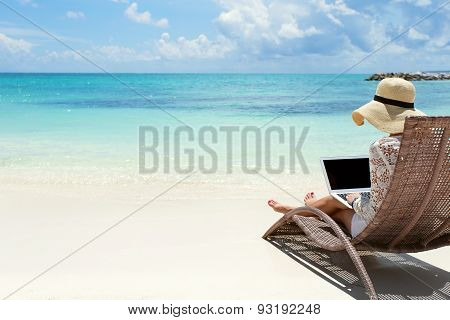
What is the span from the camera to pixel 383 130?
9.37 ft

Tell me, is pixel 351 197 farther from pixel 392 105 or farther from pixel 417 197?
pixel 392 105

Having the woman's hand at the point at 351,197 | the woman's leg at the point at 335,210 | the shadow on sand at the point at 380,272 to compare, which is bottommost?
the shadow on sand at the point at 380,272

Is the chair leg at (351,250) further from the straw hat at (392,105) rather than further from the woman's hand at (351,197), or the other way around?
the straw hat at (392,105)

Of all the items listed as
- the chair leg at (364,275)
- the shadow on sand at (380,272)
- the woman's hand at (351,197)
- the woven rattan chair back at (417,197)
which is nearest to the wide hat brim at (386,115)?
the woven rattan chair back at (417,197)

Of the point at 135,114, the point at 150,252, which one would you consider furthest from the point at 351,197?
the point at 135,114

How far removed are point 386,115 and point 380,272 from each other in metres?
0.93

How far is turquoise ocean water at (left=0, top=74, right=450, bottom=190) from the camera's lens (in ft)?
26.7

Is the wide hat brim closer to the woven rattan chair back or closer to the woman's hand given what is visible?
the woven rattan chair back

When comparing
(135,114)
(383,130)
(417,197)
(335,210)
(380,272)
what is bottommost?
(380,272)

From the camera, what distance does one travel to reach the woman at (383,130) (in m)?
2.76

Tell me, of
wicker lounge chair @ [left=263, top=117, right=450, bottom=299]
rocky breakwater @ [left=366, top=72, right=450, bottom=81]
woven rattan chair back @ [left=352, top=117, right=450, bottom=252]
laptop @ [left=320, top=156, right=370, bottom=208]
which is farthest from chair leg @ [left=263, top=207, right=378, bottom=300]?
rocky breakwater @ [left=366, top=72, right=450, bottom=81]

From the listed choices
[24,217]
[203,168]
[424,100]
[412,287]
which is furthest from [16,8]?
[412,287]

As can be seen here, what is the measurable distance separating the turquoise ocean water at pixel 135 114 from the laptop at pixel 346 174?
12.0ft

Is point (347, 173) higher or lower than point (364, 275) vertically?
higher
